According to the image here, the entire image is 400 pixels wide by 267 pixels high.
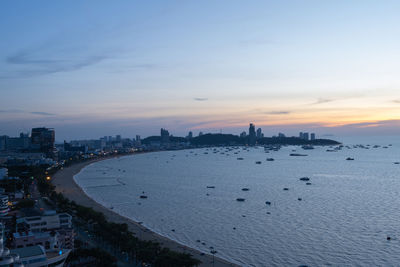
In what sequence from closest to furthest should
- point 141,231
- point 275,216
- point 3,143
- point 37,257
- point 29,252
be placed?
point 37,257 → point 29,252 → point 141,231 → point 275,216 → point 3,143

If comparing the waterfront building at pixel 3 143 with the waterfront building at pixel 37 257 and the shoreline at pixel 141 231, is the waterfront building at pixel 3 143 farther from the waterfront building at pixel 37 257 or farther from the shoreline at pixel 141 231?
the waterfront building at pixel 37 257

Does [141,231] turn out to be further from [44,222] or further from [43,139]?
[43,139]

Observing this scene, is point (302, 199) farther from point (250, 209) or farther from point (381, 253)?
point (381, 253)

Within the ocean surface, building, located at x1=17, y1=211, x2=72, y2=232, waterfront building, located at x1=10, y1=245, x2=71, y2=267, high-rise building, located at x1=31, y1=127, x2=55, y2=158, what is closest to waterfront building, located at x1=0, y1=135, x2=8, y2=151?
high-rise building, located at x1=31, y1=127, x2=55, y2=158

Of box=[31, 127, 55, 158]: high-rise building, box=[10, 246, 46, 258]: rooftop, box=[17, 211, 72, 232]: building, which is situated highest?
box=[31, 127, 55, 158]: high-rise building

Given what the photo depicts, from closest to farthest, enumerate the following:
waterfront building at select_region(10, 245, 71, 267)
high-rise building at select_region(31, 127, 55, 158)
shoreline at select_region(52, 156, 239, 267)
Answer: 1. waterfront building at select_region(10, 245, 71, 267)
2. shoreline at select_region(52, 156, 239, 267)
3. high-rise building at select_region(31, 127, 55, 158)

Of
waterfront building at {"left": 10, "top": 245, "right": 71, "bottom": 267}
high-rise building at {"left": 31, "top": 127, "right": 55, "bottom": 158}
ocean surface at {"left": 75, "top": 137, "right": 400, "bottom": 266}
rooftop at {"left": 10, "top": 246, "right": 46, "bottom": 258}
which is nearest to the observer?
waterfront building at {"left": 10, "top": 245, "right": 71, "bottom": 267}

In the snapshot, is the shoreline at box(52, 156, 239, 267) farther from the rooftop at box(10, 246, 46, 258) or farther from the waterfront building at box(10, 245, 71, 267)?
the rooftop at box(10, 246, 46, 258)

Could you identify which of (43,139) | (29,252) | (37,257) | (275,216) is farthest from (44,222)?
(43,139)

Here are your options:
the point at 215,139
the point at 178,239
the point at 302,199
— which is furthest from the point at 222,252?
the point at 215,139
